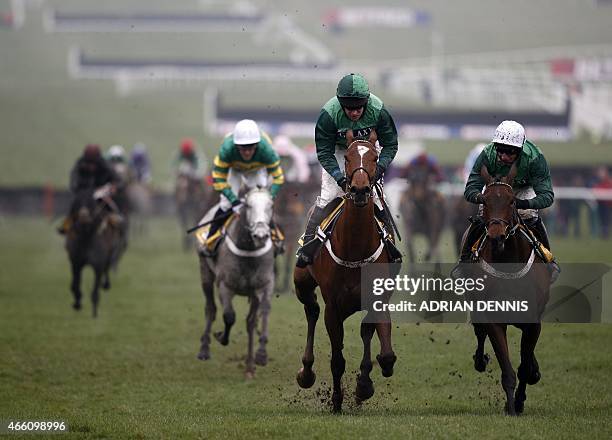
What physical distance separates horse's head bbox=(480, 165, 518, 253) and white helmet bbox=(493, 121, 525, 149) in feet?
1.15

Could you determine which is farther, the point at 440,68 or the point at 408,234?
the point at 440,68

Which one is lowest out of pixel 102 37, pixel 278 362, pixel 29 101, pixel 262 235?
pixel 278 362

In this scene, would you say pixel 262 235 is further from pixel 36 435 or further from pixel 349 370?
pixel 36 435

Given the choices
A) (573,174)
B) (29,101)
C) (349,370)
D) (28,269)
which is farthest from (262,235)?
(29,101)

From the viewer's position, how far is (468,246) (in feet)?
31.9

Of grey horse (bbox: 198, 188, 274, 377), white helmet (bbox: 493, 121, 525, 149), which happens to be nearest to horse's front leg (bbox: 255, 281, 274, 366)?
grey horse (bbox: 198, 188, 274, 377)

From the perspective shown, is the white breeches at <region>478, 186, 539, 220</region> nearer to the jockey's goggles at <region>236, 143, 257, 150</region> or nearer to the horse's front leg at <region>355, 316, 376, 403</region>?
the horse's front leg at <region>355, 316, 376, 403</region>

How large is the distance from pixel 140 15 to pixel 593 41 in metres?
23.7

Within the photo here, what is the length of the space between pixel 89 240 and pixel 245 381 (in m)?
Result: 6.13

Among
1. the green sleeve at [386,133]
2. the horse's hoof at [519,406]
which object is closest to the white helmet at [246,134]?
the green sleeve at [386,133]

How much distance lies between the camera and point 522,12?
53.2 meters

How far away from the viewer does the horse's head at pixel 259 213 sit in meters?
11.4

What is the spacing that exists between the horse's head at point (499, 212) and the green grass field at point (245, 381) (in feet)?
4.51

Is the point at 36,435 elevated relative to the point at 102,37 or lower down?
lower down
